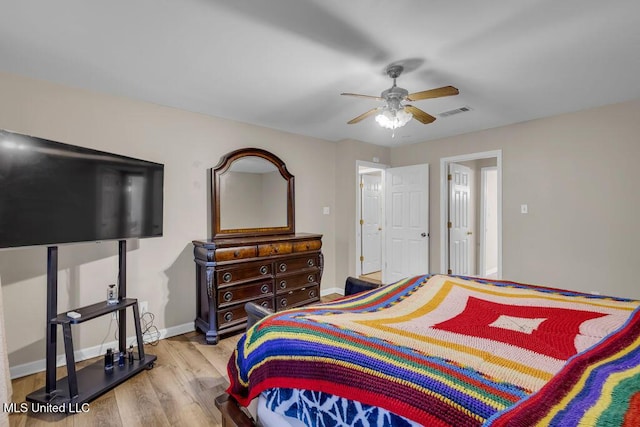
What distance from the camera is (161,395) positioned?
2072 millimetres

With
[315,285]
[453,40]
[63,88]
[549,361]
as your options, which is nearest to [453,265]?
[315,285]

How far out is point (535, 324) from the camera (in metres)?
1.25

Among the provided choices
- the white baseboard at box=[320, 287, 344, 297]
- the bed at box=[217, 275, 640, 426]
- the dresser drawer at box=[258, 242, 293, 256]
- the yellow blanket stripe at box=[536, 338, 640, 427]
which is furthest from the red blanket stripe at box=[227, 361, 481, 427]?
the white baseboard at box=[320, 287, 344, 297]

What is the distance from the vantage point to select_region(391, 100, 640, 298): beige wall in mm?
3010

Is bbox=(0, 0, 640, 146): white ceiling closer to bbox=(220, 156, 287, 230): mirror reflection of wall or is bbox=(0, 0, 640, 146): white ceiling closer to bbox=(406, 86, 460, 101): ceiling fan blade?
bbox=(406, 86, 460, 101): ceiling fan blade

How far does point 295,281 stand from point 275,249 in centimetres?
50

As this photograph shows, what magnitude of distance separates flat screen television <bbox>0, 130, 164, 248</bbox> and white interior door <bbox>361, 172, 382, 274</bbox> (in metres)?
4.07

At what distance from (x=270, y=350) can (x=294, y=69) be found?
1.98 meters

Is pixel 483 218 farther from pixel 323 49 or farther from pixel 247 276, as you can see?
pixel 323 49

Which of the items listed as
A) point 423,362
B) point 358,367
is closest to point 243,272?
point 358,367

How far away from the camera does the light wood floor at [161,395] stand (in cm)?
183

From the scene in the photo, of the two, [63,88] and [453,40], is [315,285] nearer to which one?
[453,40]

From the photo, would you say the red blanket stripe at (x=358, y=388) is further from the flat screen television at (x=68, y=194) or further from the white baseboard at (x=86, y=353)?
the white baseboard at (x=86, y=353)

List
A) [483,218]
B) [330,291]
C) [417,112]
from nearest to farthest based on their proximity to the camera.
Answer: [417,112]
[330,291]
[483,218]
